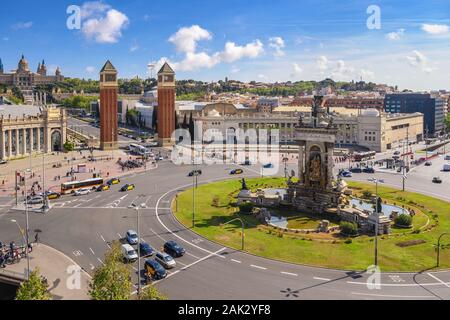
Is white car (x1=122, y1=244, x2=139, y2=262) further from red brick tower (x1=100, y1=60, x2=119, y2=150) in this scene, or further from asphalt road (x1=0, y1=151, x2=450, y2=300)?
red brick tower (x1=100, y1=60, x2=119, y2=150)

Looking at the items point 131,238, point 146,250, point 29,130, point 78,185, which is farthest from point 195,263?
point 29,130

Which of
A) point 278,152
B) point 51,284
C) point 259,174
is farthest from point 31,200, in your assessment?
point 278,152

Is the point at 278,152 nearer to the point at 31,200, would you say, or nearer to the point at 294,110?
the point at 294,110

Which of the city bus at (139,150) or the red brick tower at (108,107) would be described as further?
the red brick tower at (108,107)

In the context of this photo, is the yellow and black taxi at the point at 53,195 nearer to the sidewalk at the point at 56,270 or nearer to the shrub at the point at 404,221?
the sidewalk at the point at 56,270

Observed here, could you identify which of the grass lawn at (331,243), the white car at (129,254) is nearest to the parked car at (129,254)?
the white car at (129,254)

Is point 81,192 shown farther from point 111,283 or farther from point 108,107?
point 108,107

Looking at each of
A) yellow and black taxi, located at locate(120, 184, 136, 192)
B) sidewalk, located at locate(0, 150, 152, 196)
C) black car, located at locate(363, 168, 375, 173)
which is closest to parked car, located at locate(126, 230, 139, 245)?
yellow and black taxi, located at locate(120, 184, 136, 192)

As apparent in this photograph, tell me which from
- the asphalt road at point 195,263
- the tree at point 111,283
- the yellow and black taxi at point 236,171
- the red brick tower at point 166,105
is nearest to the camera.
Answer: the tree at point 111,283
